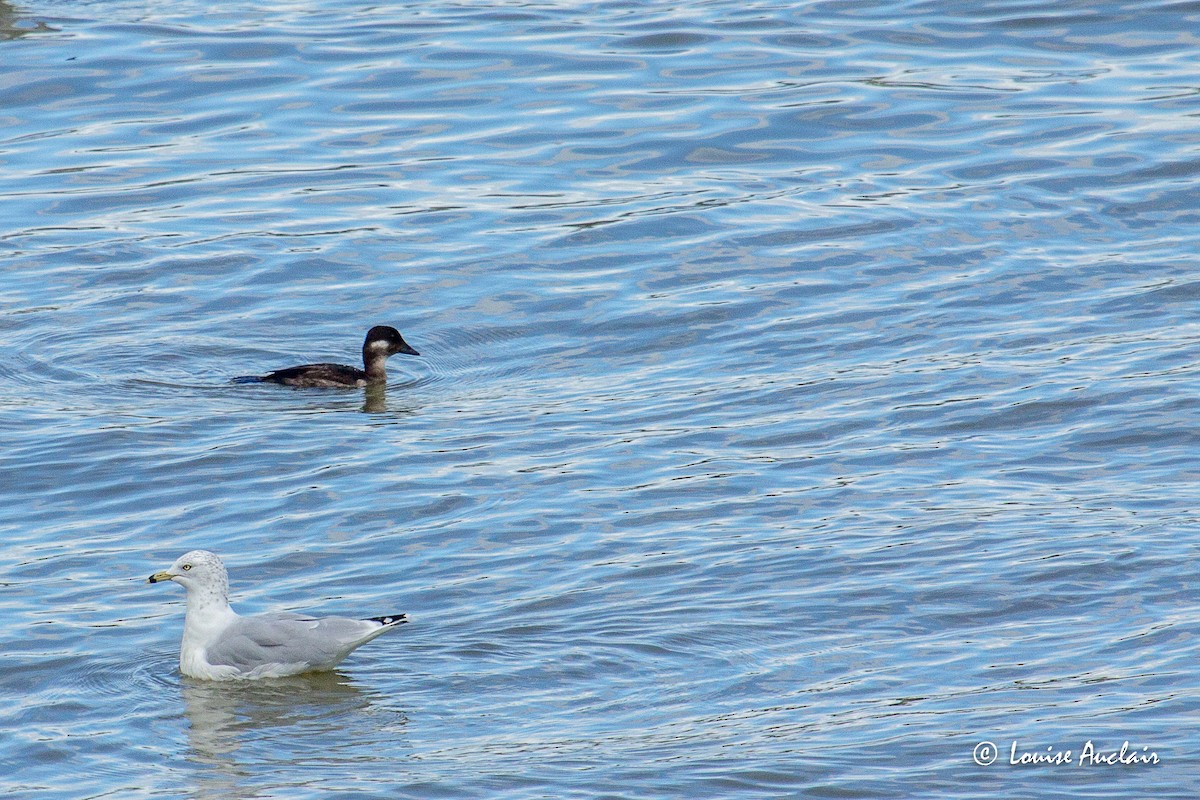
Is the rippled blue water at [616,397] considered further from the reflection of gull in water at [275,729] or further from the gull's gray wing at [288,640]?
the gull's gray wing at [288,640]

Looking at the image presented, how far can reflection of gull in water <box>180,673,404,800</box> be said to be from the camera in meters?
8.23

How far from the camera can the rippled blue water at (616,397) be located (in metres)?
8.57

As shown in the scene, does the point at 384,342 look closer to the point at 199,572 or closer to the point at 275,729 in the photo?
the point at 199,572

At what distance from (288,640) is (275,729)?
509mm

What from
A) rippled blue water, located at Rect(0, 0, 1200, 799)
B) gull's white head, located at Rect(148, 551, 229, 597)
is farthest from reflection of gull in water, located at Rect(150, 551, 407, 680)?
rippled blue water, located at Rect(0, 0, 1200, 799)

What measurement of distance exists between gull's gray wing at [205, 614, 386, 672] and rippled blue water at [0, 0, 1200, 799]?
6.4 inches

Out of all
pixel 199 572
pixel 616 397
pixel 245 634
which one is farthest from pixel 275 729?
pixel 616 397

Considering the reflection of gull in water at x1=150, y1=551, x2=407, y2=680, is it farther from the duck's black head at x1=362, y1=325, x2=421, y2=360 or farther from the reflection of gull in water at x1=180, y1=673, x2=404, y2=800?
the duck's black head at x1=362, y1=325, x2=421, y2=360

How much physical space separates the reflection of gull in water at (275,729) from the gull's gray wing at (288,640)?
0.46 ft

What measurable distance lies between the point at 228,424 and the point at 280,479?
4.90 feet

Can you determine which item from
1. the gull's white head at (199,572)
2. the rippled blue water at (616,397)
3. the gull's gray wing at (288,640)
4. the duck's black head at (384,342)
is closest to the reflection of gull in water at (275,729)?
the rippled blue water at (616,397)

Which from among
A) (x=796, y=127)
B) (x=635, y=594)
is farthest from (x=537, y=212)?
(x=635, y=594)

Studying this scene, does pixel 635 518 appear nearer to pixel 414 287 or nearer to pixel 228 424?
pixel 228 424

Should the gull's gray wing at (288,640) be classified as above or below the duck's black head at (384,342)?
below
